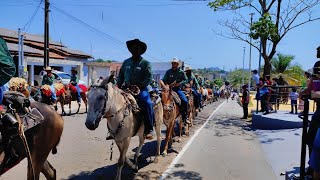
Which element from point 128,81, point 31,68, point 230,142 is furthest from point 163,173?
point 31,68

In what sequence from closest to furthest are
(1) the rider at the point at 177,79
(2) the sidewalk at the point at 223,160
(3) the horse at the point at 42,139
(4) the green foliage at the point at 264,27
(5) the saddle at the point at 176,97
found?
(3) the horse at the point at 42,139 < (2) the sidewalk at the point at 223,160 < (5) the saddle at the point at 176,97 < (1) the rider at the point at 177,79 < (4) the green foliage at the point at 264,27

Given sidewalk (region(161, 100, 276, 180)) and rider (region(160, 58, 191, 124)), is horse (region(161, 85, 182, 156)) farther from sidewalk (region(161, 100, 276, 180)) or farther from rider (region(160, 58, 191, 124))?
rider (region(160, 58, 191, 124))

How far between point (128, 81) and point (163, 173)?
85.2 inches

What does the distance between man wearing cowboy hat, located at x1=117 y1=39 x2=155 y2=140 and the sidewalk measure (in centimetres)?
140

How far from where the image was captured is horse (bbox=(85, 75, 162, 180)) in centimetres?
519

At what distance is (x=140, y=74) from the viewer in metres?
6.84

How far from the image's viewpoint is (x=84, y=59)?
37.7 metres

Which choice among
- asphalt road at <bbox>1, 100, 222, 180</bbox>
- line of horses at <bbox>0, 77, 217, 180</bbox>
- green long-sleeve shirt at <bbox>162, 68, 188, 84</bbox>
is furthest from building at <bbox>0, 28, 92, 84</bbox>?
line of horses at <bbox>0, 77, 217, 180</bbox>

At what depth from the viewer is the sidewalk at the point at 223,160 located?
6.93 metres

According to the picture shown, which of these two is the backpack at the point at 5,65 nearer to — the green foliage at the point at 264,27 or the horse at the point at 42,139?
the horse at the point at 42,139

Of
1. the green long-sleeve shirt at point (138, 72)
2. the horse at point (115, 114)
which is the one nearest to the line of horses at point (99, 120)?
the horse at point (115, 114)

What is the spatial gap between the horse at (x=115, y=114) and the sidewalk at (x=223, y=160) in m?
1.26

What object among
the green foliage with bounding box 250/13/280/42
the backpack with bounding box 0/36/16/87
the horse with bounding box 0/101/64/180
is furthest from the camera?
the green foliage with bounding box 250/13/280/42

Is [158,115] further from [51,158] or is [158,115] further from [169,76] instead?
[51,158]
